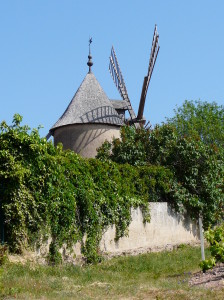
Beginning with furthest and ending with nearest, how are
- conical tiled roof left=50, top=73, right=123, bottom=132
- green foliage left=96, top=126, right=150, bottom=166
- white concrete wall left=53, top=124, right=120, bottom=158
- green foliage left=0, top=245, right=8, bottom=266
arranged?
conical tiled roof left=50, top=73, right=123, bottom=132 < white concrete wall left=53, top=124, right=120, bottom=158 < green foliage left=96, top=126, right=150, bottom=166 < green foliage left=0, top=245, right=8, bottom=266

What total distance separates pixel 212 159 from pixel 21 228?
39.8 feet

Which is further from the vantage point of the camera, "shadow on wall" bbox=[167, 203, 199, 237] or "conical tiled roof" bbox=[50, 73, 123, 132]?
"conical tiled roof" bbox=[50, 73, 123, 132]

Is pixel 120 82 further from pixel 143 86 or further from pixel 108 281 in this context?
pixel 108 281

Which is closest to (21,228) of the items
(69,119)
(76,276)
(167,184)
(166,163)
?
(76,276)

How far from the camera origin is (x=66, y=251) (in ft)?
49.8

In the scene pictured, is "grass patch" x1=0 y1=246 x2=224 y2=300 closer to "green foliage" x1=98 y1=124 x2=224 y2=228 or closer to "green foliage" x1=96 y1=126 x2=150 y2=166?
"green foliage" x1=98 y1=124 x2=224 y2=228

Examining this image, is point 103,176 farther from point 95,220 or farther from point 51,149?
point 51,149

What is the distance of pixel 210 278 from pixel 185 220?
1138 centimetres

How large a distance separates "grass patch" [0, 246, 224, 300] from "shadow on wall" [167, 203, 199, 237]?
5917mm

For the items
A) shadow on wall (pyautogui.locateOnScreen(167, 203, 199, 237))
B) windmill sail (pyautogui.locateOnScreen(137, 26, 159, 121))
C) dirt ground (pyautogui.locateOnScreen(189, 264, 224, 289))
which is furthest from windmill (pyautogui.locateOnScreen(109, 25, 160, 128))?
dirt ground (pyautogui.locateOnScreen(189, 264, 224, 289))

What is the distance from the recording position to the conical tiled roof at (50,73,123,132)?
94.6ft

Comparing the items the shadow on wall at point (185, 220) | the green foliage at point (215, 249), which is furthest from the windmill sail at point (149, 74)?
the green foliage at point (215, 249)

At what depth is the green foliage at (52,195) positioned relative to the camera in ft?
45.0

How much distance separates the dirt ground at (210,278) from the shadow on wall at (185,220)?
909 cm
